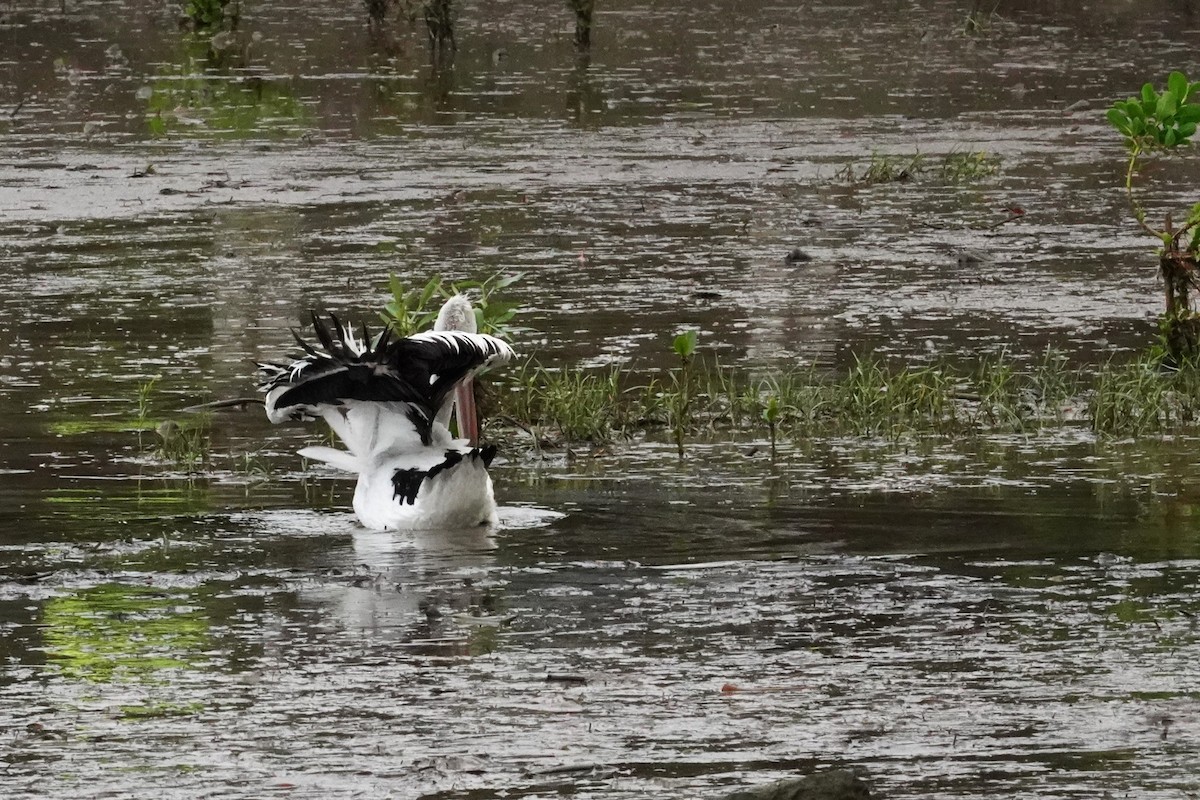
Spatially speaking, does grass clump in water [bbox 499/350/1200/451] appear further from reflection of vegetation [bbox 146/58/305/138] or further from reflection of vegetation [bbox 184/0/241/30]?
reflection of vegetation [bbox 184/0/241/30]

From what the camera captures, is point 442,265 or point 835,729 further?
point 442,265

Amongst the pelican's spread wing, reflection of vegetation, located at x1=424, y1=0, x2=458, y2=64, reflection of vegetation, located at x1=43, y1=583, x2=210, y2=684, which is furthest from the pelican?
reflection of vegetation, located at x1=424, y1=0, x2=458, y2=64

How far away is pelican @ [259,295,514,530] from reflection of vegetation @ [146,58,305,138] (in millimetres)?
12776

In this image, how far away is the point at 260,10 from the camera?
1412 inches

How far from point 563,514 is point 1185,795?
3.59m

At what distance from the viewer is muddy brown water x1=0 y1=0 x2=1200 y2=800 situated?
18.6 ft

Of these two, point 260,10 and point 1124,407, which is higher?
point 260,10

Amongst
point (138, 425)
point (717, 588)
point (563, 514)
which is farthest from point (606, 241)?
point (717, 588)

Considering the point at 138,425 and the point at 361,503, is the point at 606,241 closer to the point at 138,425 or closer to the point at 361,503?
the point at 138,425

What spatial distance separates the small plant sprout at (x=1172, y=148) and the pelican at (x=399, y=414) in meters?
3.38

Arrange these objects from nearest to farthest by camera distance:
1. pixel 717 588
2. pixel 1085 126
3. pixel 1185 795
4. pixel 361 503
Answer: pixel 1185 795
pixel 717 588
pixel 361 503
pixel 1085 126

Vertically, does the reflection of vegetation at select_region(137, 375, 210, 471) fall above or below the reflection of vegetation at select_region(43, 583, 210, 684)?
above

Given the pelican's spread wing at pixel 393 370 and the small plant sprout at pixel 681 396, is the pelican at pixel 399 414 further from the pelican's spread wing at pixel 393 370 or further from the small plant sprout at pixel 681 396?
the small plant sprout at pixel 681 396

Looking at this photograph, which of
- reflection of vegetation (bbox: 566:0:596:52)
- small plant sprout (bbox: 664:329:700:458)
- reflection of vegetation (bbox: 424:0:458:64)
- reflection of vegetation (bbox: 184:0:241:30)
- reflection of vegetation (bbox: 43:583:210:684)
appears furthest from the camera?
reflection of vegetation (bbox: 184:0:241:30)
